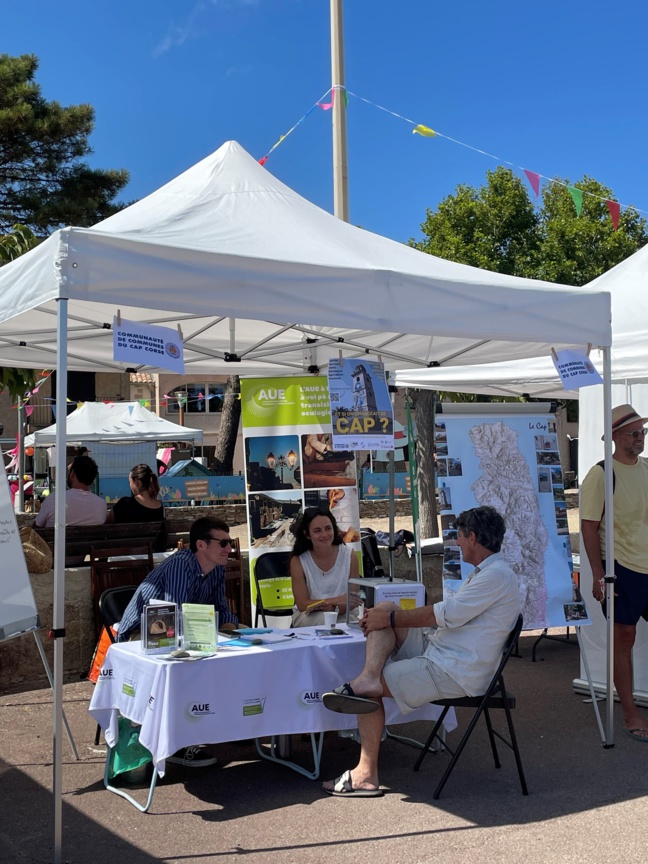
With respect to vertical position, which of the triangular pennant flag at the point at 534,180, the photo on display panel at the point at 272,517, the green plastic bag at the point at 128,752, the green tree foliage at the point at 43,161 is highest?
the green tree foliage at the point at 43,161

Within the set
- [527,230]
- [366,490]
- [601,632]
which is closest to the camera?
[601,632]

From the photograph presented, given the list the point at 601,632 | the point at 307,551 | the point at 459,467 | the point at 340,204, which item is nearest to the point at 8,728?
the point at 307,551

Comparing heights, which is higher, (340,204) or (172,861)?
(340,204)

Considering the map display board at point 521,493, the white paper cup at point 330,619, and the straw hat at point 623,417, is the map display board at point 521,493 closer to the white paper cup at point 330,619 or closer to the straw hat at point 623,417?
the straw hat at point 623,417

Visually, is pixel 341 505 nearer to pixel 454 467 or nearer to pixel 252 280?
pixel 454 467

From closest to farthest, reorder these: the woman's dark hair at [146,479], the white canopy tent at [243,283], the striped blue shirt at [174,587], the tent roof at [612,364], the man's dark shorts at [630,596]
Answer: the white canopy tent at [243,283], the striped blue shirt at [174,587], the man's dark shorts at [630,596], the tent roof at [612,364], the woman's dark hair at [146,479]

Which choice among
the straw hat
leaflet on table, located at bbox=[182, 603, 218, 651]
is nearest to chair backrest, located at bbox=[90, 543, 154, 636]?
leaflet on table, located at bbox=[182, 603, 218, 651]

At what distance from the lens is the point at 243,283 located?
169 inches

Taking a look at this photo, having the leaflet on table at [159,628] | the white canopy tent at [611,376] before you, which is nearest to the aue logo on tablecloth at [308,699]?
the leaflet on table at [159,628]

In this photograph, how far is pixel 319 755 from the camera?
15.3 feet

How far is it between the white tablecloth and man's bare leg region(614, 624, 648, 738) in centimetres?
146

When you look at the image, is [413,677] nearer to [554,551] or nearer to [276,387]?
[554,551]

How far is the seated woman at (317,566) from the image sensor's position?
5.68m

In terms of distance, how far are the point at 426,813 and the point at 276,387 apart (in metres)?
3.46
